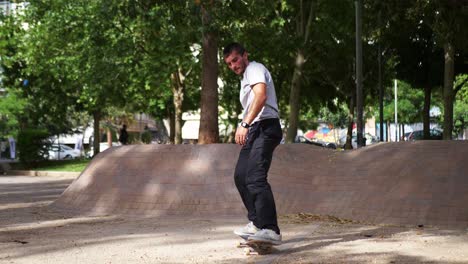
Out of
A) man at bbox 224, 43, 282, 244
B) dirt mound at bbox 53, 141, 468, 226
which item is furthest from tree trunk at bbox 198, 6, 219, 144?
man at bbox 224, 43, 282, 244

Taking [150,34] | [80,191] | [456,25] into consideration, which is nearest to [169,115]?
[150,34]

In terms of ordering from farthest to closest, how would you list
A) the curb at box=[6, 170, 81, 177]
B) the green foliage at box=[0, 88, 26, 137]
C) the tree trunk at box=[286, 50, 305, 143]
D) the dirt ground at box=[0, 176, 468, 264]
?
1. the green foliage at box=[0, 88, 26, 137]
2. the tree trunk at box=[286, 50, 305, 143]
3. the curb at box=[6, 170, 81, 177]
4. the dirt ground at box=[0, 176, 468, 264]

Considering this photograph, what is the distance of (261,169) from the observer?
233 inches

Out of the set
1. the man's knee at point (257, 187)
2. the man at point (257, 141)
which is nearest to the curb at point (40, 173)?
the man at point (257, 141)

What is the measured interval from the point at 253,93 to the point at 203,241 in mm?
1572

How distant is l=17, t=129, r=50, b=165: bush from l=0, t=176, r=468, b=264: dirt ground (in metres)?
19.8

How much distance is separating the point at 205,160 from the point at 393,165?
2.41 metres

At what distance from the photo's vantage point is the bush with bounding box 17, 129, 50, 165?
1121 inches

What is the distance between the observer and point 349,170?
947cm

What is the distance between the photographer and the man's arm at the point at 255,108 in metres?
5.86

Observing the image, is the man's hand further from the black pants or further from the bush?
the bush

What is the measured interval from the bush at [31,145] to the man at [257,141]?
23485 millimetres

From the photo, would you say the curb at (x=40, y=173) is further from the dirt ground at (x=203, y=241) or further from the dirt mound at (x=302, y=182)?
the dirt ground at (x=203, y=241)

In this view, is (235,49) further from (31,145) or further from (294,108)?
(31,145)
